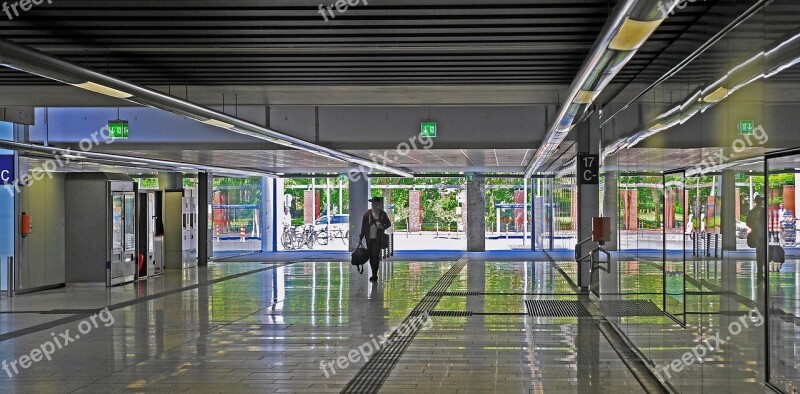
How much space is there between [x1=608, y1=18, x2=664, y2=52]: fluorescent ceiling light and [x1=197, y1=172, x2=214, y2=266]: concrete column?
20626 millimetres

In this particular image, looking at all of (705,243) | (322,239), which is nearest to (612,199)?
(705,243)

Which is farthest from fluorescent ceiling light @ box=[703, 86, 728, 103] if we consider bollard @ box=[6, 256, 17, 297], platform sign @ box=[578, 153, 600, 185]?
bollard @ box=[6, 256, 17, 297]

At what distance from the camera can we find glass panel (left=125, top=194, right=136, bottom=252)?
61.3 ft

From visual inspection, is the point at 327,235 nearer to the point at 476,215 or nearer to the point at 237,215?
the point at 237,215

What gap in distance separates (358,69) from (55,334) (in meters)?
4.81

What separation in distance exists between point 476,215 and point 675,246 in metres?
26.3

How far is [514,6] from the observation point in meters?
7.57

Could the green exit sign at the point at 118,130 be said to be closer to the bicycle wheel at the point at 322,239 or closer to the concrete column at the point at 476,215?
the concrete column at the point at 476,215

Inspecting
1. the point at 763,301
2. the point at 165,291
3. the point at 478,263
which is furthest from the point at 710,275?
the point at 478,263

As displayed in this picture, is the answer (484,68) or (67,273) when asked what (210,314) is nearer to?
(484,68)

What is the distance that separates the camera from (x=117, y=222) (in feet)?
59.9

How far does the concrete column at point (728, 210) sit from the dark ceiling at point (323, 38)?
8.00 feet

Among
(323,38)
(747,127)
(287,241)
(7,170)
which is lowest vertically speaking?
(287,241)

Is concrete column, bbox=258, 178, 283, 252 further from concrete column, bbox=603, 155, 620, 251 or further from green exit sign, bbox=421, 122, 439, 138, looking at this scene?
concrete column, bbox=603, 155, 620, 251
